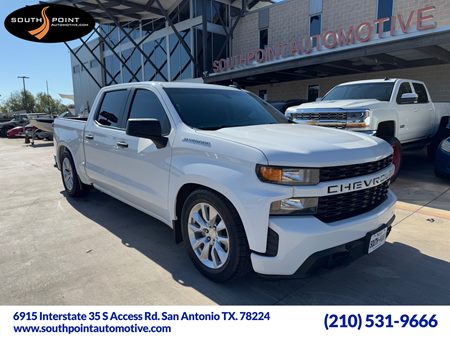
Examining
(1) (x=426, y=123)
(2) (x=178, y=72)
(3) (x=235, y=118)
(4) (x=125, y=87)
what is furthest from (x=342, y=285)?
(2) (x=178, y=72)

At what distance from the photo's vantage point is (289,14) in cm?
2005

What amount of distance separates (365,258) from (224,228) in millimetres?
1667

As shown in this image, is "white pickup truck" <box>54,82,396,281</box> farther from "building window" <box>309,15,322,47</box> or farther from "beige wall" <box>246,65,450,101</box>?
"building window" <box>309,15,322,47</box>

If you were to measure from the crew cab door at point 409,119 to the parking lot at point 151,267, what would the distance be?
8.01 ft

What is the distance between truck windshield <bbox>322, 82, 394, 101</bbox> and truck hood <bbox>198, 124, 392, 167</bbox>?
15.6ft

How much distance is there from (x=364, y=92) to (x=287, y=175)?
6.13 metres

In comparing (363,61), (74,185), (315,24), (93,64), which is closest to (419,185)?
(74,185)

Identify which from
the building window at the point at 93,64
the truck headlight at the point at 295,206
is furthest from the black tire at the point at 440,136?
the building window at the point at 93,64

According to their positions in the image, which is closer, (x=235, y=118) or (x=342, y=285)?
(x=342, y=285)

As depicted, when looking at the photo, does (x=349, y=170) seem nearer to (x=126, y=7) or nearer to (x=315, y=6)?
(x=315, y=6)

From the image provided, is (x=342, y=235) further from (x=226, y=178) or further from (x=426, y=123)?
(x=426, y=123)

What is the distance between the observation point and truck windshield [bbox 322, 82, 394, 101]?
285 inches

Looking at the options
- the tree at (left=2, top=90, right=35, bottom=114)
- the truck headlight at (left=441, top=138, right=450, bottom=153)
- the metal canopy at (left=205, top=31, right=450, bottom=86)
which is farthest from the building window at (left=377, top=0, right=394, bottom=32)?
the tree at (left=2, top=90, right=35, bottom=114)
